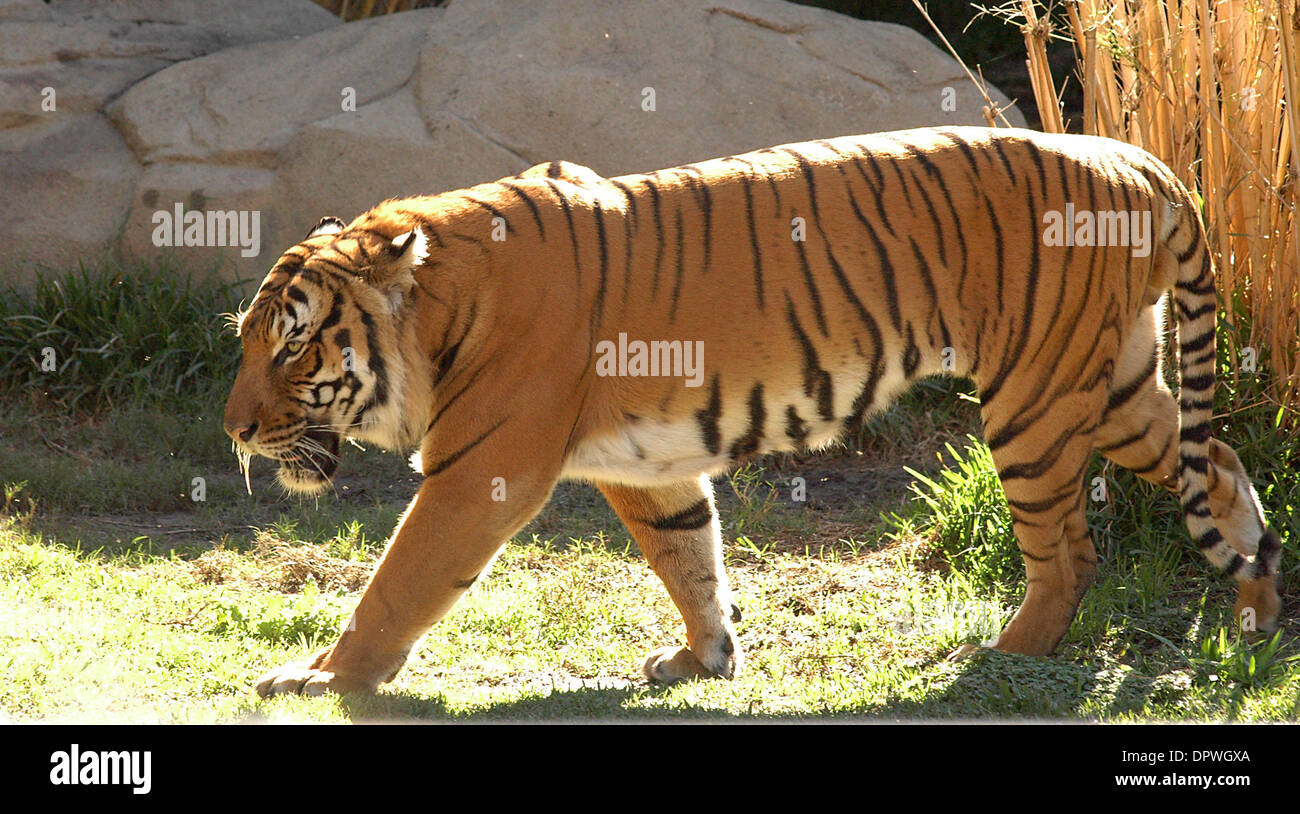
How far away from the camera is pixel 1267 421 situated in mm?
4598

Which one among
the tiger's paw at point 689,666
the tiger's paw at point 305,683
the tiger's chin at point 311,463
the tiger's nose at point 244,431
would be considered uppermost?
the tiger's nose at point 244,431

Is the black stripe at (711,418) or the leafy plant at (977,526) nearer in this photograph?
the black stripe at (711,418)

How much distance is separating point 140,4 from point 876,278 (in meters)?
6.02

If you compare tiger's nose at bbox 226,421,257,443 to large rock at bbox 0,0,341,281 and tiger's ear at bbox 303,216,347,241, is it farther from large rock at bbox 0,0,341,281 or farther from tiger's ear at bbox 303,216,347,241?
large rock at bbox 0,0,341,281

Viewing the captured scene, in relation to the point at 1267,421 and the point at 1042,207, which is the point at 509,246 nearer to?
the point at 1042,207

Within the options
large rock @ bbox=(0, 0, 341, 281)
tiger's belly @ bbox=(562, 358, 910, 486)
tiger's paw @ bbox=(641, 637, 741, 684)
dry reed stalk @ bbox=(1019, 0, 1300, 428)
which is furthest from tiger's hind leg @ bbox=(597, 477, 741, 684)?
large rock @ bbox=(0, 0, 341, 281)

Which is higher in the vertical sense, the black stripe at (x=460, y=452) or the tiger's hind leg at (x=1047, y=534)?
the black stripe at (x=460, y=452)

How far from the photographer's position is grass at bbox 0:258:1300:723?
11.8 ft

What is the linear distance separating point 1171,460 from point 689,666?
5.29 feet

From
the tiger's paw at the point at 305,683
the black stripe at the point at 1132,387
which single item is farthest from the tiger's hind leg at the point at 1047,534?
the tiger's paw at the point at 305,683

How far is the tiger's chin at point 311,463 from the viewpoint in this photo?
3.60 metres

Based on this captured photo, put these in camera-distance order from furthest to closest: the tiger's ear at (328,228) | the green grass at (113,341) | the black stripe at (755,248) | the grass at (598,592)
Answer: the green grass at (113,341) < the tiger's ear at (328,228) < the black stripe at (755,248) < the grass at (598,592)

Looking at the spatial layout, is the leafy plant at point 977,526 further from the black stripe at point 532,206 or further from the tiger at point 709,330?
the black stripe at point 532,206

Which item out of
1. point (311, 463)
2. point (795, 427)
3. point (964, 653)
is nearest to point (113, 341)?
point (311, 463)
